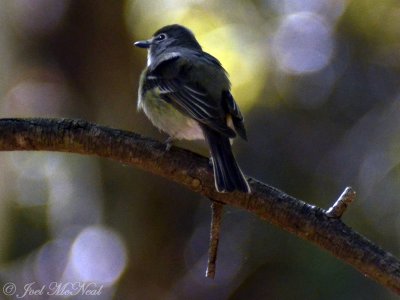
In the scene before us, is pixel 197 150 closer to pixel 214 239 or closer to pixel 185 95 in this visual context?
pixel 185 95

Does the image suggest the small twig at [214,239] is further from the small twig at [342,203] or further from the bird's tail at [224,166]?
the small twig at [342,203]

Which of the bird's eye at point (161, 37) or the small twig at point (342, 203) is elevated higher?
the small twig at point (342, 203)

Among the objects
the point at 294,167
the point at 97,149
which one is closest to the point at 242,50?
the point at 294,167

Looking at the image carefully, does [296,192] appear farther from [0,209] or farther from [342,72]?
[0,209]

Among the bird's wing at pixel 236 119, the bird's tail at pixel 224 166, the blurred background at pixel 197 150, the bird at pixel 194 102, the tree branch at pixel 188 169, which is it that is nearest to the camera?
the tree branch at pixel 188 169

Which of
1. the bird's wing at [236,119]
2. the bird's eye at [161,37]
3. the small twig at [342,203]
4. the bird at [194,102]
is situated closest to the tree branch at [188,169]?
the small twig at [342,203]

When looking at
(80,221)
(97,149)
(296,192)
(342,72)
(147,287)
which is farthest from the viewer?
(342,72)
